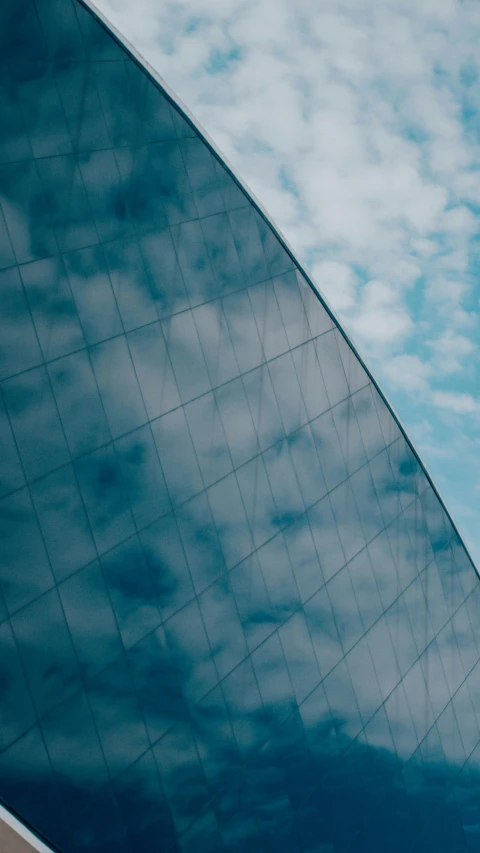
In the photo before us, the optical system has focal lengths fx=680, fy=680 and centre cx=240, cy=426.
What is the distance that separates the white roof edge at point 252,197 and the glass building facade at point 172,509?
16cm

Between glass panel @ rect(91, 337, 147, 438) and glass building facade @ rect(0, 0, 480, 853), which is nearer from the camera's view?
glass building facade @ rect(0, 0, 480, 853)

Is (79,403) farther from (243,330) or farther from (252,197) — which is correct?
(252,197)

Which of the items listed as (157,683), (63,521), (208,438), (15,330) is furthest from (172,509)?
(15,330)

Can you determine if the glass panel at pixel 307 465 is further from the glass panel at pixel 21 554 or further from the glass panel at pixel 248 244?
the glass panel at pixel 21 554

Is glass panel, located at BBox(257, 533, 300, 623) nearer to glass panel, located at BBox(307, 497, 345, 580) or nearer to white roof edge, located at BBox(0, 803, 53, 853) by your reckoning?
glass panel, located at BBox(307, 497, 345, 580)

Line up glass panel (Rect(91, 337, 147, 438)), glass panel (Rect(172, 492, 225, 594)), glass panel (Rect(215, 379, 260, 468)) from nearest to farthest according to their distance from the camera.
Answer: glass panel (Rect(91, 337, 147, 438))
glass panel (Rect(172, 492, 225, 594))
glass panel (Rect(215, 379, 260, 468))

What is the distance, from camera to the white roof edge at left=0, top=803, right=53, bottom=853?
1170cm

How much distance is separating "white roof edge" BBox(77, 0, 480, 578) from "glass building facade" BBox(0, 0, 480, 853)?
0.16 m

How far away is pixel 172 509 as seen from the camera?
1606 centimetres

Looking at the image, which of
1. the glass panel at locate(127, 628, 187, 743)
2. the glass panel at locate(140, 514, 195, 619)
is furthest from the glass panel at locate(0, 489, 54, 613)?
the glass panel at locate(127, 628, 187, 743)

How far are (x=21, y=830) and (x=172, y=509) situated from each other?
274 inches

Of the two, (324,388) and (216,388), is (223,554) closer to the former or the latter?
(216,388)

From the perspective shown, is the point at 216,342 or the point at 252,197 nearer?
the point at 216,342

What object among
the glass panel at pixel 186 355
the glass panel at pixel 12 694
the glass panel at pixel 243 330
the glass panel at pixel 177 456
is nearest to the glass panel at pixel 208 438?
the glass panel at pixel 177 456
